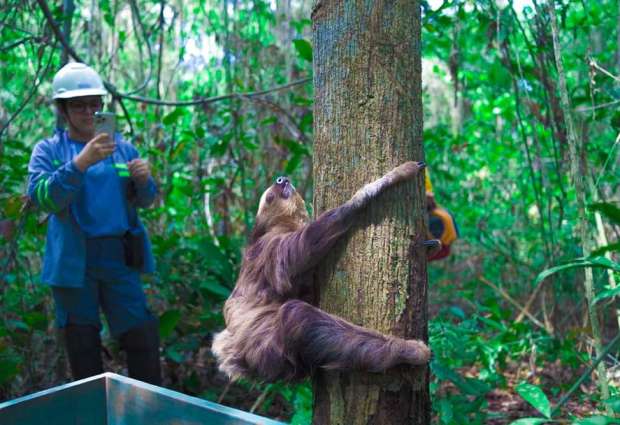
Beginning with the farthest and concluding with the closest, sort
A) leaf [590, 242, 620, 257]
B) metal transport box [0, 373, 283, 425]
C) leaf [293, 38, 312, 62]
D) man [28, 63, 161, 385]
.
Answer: leaf [293, 38, 312, 62]
man [28, 63, 161, 385]
leaf [590, 242, 620, 257]
metal transport box [0, 373, 283, 425]

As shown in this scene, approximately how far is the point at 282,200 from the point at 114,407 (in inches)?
39.3

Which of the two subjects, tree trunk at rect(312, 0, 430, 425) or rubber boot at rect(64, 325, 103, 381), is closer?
tree trunk at rect(312, 0, 430, 425)

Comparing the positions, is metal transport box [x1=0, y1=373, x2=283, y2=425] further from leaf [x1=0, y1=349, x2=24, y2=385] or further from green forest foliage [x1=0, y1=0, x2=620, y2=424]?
leaf [x1=0, y1=349, x2=24, y2=385]

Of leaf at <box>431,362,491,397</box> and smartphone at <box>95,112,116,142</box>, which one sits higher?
smartphone at <box>95,112,116,142</box>

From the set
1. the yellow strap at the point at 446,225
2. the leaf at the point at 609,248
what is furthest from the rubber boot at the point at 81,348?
the leaf at the point at 609,248

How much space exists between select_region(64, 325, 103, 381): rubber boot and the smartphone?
1098 mm

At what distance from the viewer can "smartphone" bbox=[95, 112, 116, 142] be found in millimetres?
3289

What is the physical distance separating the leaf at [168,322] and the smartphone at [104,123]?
1.44 metres

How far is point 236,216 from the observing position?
6605mm

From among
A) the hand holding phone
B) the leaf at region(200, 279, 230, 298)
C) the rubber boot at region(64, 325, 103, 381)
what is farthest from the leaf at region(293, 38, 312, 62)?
the rubber boot at region(64, 325, 103, 381)

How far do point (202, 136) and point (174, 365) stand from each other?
1.83m

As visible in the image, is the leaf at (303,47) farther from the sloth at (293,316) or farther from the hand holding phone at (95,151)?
the sloth at (293,316)

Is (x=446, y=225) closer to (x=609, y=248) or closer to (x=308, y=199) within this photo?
(x=609, y=248)

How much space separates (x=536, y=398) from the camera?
6.42 ft
